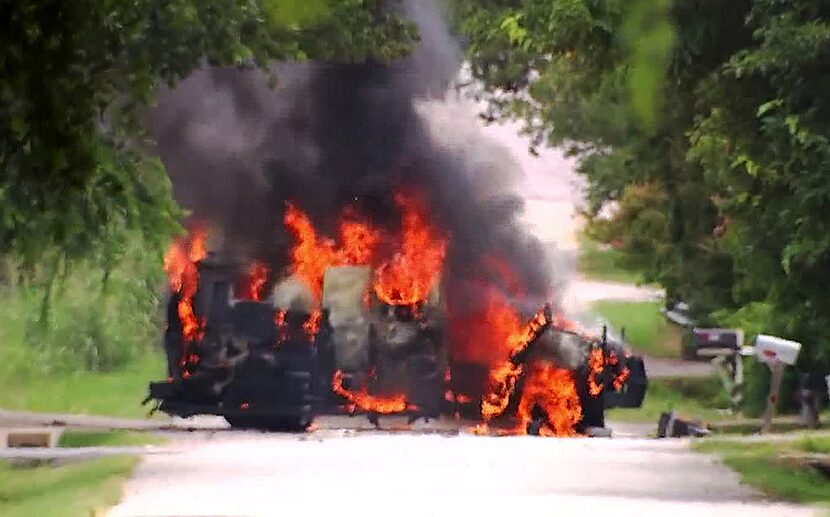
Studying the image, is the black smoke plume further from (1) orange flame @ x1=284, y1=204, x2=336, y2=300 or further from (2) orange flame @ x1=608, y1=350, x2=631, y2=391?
(2) orange flame @ x1=608, y1=350, x2=631, y2=391

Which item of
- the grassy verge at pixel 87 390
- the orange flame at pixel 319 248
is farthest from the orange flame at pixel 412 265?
the grassy verge at pixel 87 390

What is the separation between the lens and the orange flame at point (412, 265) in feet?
13.2

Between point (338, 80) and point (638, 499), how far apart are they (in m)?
1.83

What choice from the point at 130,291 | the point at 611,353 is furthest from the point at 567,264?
the point at 130,291

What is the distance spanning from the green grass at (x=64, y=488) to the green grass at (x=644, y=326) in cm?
175

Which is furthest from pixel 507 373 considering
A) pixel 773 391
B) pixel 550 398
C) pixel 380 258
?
pixel 773 391

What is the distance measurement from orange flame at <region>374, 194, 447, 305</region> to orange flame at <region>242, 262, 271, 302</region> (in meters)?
0.45

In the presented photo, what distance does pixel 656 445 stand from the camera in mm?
3572

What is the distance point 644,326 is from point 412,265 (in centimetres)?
94

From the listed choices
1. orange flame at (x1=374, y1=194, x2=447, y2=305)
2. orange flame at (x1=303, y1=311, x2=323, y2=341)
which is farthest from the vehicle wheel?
orange flame at (x1=303, y1=311, x2=323, y2=341)

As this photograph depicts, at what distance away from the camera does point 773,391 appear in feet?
11.5

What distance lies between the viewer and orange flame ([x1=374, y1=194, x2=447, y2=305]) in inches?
159

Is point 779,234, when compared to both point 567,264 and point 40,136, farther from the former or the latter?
point 40,136

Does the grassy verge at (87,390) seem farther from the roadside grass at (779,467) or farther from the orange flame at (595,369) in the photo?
the roadside grass at (779,467)
